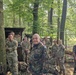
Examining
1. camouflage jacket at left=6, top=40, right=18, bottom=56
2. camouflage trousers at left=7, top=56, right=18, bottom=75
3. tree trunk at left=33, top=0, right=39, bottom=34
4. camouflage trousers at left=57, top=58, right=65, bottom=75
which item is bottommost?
camouflage trousers at left=57, top=58, right=65, bottom=75

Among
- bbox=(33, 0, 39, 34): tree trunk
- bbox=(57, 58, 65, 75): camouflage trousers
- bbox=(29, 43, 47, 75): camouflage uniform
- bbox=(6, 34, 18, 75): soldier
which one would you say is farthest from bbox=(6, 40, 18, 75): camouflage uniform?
bbox=(33, 0, 39, 34): tree trunk

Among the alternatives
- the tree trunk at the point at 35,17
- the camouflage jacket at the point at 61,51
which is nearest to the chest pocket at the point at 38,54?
the camouflage jacket at the point at 61,51

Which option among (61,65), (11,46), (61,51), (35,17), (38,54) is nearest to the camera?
(38,54)

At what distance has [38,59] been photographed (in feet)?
18.6

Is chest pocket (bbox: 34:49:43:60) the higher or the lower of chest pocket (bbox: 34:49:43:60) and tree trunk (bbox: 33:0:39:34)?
the lower

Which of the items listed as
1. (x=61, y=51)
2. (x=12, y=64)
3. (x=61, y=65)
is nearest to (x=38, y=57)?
(x=12, y=64)

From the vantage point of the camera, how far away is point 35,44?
18.4 ft

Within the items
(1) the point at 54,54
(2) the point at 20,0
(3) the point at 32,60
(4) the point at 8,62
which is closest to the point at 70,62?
(1) the point at 54,54

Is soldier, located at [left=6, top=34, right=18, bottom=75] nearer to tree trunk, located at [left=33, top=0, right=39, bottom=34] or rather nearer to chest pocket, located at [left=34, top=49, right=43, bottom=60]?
chest pocket, located at [left=34, top=49, right=43, bottom=60]

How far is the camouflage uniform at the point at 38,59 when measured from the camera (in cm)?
558

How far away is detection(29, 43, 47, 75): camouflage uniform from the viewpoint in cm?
558

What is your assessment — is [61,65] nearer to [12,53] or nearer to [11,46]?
[12,53]

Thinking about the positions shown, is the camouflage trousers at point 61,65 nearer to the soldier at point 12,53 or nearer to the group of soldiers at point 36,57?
the group of soldiers at point 36,57

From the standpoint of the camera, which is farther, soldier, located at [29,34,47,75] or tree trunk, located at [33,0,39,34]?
tree trunk, located at [33,0,39,34]
